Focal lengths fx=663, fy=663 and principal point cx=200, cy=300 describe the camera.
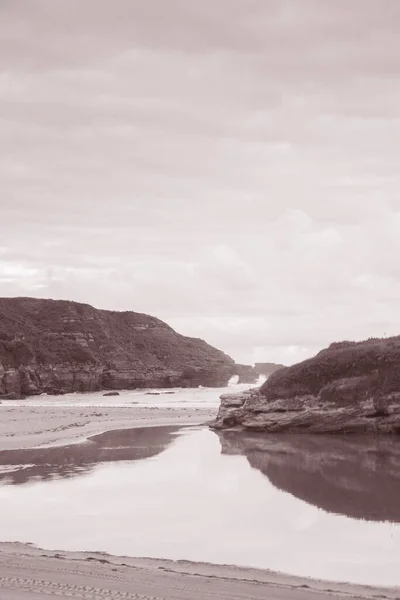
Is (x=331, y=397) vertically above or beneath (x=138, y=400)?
above

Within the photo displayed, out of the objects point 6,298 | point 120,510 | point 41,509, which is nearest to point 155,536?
point 120,510

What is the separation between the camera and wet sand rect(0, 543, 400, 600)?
8727mm

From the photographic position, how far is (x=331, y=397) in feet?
103

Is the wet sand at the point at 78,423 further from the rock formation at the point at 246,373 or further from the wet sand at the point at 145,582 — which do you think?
the rock formation at the point at 246,373

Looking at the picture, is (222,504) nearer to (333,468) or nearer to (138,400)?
(333,468)

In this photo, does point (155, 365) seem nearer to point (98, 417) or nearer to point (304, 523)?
point (98, 417)

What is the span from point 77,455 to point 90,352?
84235mm

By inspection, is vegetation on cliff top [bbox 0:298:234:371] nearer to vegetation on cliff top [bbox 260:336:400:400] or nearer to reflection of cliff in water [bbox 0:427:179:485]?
reflection of cliff in water [bbox 0:427:179:485]

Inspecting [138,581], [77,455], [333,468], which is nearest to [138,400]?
[77,455]

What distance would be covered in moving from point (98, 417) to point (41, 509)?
1220 inches

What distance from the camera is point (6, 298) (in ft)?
397

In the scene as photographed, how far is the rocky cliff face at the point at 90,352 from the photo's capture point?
96688mm

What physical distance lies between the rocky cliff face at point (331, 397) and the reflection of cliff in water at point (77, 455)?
453 cm

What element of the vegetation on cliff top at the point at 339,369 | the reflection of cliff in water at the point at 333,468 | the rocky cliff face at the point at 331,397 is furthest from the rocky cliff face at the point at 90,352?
the reflection of cliff in water at the point at 333,468
